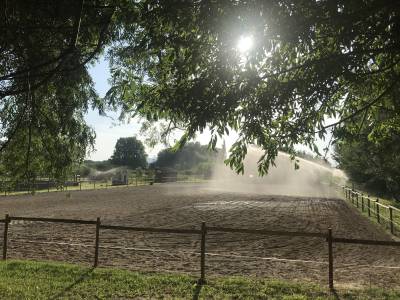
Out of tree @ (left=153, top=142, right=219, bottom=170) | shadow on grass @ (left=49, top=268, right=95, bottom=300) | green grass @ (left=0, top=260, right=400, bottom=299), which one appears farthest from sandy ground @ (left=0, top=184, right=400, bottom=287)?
tree @ (left=153, top=142, right=219, bottom=170)

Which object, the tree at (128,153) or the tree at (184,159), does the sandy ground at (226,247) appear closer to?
the tree at (184,159)

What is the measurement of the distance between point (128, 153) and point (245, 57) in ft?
498

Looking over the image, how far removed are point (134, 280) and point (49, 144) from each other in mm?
3964

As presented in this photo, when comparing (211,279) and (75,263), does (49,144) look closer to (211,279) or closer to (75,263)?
(75,263)

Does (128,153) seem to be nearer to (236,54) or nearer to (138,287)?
(138,287)

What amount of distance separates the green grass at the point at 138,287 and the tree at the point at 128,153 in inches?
5698

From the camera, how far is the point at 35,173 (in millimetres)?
10891

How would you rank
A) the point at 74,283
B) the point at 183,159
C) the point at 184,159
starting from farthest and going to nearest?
the point at 184,159
the point at 183,159
the point at 74,283

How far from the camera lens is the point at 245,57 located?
6273 millimetres

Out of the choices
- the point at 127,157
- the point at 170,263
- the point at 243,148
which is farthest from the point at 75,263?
the point at 127,157

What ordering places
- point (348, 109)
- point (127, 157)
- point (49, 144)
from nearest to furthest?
1. point (348, 109)
2. point (49, 144)
3. point (127, 157)

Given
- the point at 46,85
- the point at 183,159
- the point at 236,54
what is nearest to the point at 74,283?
the point at 46,85

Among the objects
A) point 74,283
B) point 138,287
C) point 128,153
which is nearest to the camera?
point 138,287

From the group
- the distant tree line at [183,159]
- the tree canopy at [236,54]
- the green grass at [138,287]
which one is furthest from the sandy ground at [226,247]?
the distant tree line at [183,159]
